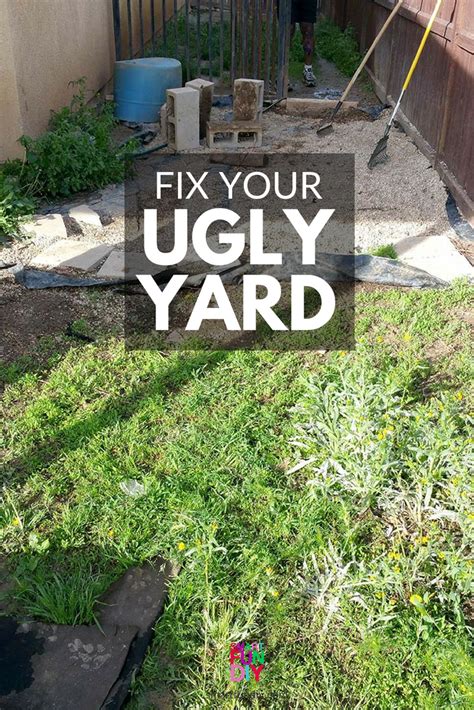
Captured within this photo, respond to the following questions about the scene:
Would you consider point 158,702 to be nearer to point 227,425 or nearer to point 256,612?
point 256,612

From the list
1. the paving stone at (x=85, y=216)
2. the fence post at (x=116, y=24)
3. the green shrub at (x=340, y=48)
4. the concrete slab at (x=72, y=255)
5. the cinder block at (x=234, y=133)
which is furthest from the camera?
the green shrub at (x=340, y=48)

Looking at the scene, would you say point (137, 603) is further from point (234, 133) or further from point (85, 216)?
point (234, 133)

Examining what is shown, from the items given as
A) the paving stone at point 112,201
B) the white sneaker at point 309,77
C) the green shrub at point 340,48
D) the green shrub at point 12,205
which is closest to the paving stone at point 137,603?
the green shrub at point 12,205

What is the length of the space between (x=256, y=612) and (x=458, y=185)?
492 centimetres

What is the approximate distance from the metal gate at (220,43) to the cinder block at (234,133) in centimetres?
165

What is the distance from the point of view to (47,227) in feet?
18.9

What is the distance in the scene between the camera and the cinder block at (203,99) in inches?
319

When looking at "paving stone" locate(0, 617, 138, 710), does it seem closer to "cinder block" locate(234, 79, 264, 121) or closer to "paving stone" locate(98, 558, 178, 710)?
"paving stone" locate(98, 558, 178, 710)

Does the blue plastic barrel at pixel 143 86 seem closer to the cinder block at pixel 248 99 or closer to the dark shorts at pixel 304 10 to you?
the cinder block at pixel 248 99

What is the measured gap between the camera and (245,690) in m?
2.29

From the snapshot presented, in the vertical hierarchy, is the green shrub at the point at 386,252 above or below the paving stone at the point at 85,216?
above

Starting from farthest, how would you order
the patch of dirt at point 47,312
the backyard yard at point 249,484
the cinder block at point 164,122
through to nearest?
the cinder block at point 164,122 < the patch of dirt at point 47,312 < the backyard yard at point 249,484

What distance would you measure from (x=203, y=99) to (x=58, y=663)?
707 cm

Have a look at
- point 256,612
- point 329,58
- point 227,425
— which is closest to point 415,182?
point 227,425
